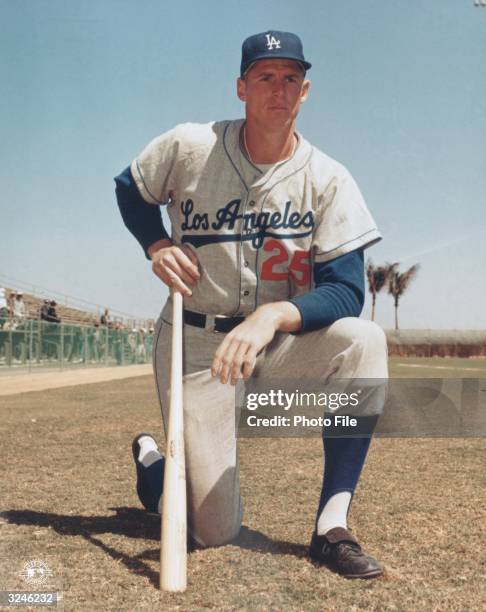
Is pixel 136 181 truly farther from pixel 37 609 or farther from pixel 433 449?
pixel 433 449

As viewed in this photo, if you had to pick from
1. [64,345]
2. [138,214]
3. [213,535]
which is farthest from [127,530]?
[64,345]

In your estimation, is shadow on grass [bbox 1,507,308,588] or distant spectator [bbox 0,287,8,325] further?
distant spectator [bbox 0,287,8,325]

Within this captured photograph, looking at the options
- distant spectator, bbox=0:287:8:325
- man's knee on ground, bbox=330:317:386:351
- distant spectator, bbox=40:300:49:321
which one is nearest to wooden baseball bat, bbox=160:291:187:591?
man's knee on ground, bbox=330:317:386:351

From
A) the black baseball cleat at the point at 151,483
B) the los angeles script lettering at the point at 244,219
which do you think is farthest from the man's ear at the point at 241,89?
the black baseball cleat at the point at 151,483

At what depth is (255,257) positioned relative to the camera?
2342mm

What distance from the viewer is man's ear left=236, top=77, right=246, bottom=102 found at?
94.7 inches

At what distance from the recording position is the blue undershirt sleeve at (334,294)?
2100 mm

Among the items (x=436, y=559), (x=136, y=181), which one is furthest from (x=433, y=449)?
(x=136, y=181)

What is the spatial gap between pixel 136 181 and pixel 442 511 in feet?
5.28

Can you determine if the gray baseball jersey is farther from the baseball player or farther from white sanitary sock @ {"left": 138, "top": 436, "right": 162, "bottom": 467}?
white sanitary sock @ {"left": 138, "top": 436, "right": 162, "bottom": 467}

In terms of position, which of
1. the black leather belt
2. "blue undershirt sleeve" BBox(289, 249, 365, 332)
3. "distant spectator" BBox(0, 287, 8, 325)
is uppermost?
"distant spectator" BBox(0, 287, 8, 325)

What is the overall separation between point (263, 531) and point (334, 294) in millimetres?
829

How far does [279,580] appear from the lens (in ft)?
6.08

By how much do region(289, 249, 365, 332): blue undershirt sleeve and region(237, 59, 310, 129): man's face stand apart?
47cm
